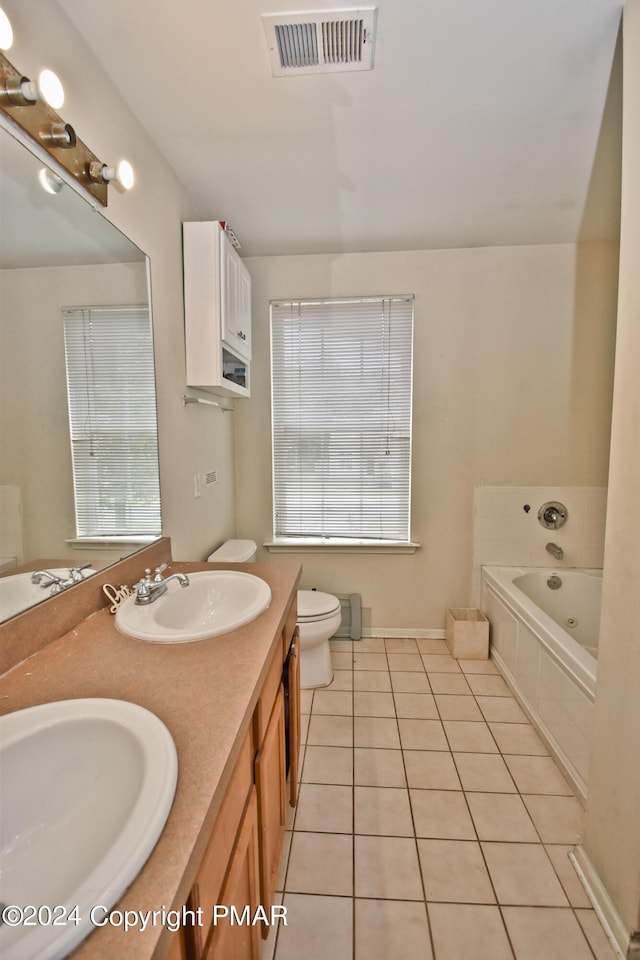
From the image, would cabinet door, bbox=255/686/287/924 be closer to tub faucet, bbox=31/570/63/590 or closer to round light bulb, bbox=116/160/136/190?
tub faucet, bbox=31/570/63/590

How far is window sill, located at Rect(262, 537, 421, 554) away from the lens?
2.52m

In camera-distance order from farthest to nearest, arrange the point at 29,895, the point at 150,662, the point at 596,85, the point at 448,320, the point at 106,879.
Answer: the point at 448,320
the point at 596,85
the point at 150,662
the point at 29,895
the point at 106,879

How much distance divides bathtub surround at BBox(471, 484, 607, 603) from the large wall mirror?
217 centimetres

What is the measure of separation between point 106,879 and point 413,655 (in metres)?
2.27

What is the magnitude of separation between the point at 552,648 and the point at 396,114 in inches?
87.0

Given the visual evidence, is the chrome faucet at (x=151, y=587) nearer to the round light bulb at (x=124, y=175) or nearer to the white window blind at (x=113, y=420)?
→ the white window blind at (x=113, y=420)

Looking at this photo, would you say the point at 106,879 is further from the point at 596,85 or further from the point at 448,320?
the point at 448,320

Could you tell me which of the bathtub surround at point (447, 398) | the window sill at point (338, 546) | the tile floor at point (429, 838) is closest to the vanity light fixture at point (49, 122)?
the bathtub surround at point (447, 398)

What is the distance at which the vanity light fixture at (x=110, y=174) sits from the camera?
1069mm

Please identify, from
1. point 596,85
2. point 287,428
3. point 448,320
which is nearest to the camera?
point 596,85

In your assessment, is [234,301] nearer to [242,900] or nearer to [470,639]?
[242,900]

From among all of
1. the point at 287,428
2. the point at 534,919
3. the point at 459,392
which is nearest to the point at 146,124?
the point at 287,428

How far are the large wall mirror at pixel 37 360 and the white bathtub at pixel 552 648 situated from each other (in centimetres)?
180

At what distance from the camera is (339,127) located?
144 centimetres
